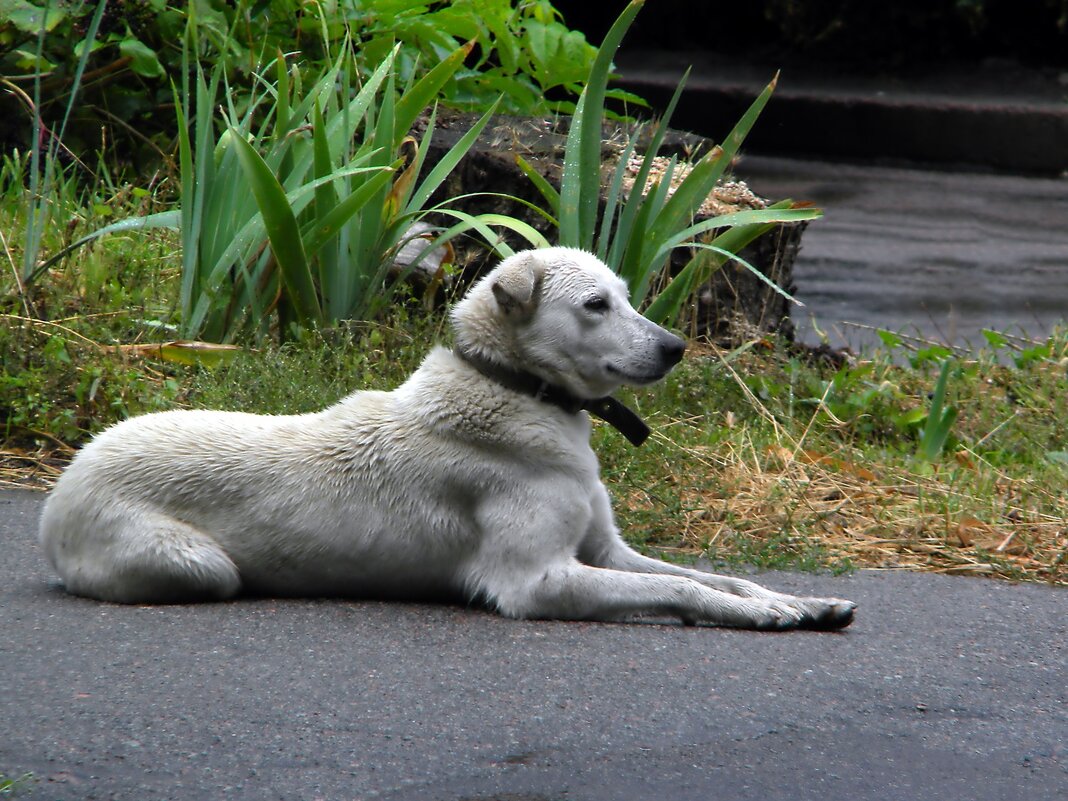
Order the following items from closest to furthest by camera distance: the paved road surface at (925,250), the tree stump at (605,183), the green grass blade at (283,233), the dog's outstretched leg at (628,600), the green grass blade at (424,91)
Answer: the dog's outstretched leg at (628,600) → the green grass blade at (283,233) → the green grass blade at (424,91) → the tree stump at (605,183) → the paved road surface at (925,250)

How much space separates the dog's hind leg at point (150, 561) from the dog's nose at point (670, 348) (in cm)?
132

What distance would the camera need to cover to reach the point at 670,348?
3.92 m

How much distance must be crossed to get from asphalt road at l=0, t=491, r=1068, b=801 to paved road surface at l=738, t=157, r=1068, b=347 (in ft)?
13.9

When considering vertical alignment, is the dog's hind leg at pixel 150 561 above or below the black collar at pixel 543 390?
below

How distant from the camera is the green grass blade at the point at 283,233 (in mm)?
5148

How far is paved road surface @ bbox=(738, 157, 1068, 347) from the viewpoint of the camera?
10.0 meters

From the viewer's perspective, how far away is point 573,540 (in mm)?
3828

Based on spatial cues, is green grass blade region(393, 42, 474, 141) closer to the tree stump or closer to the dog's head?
the tree stump

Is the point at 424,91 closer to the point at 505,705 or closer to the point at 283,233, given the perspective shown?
the point at 283,233

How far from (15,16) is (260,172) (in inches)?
126

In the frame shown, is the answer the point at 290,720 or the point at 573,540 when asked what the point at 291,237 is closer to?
the point at 573,540

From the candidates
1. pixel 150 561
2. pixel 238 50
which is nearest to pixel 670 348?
pixel 150 561

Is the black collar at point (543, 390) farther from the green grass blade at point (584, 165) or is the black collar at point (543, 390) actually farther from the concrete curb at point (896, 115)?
the concrete curb at point (896, 115)

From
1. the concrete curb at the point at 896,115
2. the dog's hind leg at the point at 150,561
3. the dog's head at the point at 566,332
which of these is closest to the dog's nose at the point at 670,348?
the dog's head at the point at 566,332
